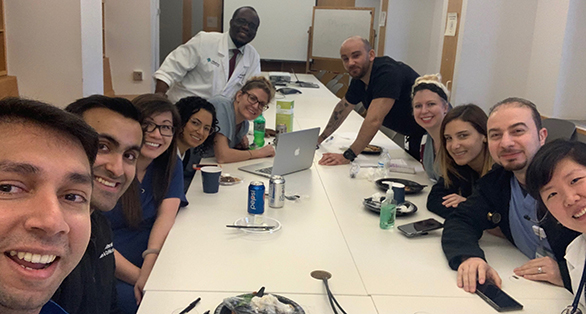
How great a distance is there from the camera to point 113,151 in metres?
1.53

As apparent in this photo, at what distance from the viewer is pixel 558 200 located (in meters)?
1.31

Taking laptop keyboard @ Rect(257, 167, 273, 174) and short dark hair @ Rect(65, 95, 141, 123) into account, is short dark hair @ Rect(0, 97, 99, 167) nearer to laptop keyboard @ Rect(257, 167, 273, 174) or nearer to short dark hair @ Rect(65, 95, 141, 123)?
short dark hair @ Rect(65, 95, 141, 123)

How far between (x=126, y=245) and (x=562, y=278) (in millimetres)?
1524

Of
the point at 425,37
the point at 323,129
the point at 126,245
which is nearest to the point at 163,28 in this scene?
the point at 425,37

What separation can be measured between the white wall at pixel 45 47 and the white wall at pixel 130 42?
266cm

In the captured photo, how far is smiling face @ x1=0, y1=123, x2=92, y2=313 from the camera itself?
0.71 m

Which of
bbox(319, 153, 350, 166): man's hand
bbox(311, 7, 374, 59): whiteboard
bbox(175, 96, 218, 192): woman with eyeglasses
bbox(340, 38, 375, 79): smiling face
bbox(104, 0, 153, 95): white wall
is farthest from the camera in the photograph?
bbox(311, 7, 374, 59): whiteboard

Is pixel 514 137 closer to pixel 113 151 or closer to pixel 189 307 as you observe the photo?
pixel 189 307

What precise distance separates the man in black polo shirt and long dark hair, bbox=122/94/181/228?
1.12 metres

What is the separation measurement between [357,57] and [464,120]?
1.25 m

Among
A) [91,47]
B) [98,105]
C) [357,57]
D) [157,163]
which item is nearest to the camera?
[98,105]

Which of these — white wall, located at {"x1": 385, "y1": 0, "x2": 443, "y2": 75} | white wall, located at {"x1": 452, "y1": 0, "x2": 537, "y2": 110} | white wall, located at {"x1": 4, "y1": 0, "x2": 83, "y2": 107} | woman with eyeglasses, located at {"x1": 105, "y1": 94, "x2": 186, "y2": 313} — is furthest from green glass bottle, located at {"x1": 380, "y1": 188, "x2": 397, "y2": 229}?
white wall, located at {"x1": 385, "y1": 0, "x2": 443, "y2": 75}

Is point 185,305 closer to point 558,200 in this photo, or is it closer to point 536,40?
point 558,200

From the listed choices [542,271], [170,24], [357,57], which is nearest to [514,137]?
[542,271]
